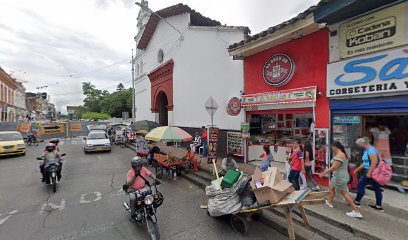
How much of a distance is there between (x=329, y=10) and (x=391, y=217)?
15.5 ft

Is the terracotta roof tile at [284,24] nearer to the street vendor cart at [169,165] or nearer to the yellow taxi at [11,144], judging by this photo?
the street vendor cart at [169,165]

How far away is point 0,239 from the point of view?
4074 millimetres

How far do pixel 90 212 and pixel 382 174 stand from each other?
6664 millimetres

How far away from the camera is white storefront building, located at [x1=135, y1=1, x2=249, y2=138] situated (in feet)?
33.8

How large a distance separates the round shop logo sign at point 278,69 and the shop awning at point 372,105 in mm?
1724

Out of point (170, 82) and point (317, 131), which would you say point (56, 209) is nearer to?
point (317, 131)

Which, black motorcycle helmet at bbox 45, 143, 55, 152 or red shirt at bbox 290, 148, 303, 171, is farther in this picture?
black motorcycle helmet at bbox 45, 143, 55, 152

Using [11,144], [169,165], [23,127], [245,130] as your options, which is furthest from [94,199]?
[23,127]

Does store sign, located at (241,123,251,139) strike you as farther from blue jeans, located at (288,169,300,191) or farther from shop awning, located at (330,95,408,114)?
shop awning, located at (330,95,408,114)

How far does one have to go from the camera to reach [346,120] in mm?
5762

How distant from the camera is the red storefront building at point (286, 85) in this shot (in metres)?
6.16

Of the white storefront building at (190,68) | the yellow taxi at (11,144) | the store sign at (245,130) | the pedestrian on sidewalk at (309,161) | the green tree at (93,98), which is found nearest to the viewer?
the pedestrian on sidewalk at (309,161)

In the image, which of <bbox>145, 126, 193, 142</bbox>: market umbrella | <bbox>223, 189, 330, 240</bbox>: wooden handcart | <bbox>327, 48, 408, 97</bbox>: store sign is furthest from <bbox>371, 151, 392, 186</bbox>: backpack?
<bbox>145, 126, 193, 142</bbox>: market umbrella

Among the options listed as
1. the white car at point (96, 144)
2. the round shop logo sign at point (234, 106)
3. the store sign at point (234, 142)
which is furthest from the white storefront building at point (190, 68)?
the white car at point (96, 144)
